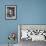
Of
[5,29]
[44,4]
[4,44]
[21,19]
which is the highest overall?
[44,4]

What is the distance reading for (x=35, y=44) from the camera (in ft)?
13.6

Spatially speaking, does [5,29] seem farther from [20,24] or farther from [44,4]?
[44,4]

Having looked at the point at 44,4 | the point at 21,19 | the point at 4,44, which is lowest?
the point at 4,44

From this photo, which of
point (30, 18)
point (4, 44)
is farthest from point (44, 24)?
point (4, 44)

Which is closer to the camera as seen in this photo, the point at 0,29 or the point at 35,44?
the point at 35,44

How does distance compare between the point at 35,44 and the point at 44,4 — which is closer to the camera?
the point at 35,44

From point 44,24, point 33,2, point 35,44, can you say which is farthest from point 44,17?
point 35,44

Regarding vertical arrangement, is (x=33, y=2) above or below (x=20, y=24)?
above

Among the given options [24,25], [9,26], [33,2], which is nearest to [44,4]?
[33,2]

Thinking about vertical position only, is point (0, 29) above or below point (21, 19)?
below

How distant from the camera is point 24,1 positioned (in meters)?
4.64

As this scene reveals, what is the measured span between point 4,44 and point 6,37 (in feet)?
0.85

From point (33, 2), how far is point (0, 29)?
148cm

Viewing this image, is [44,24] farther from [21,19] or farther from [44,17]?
[21,19]
